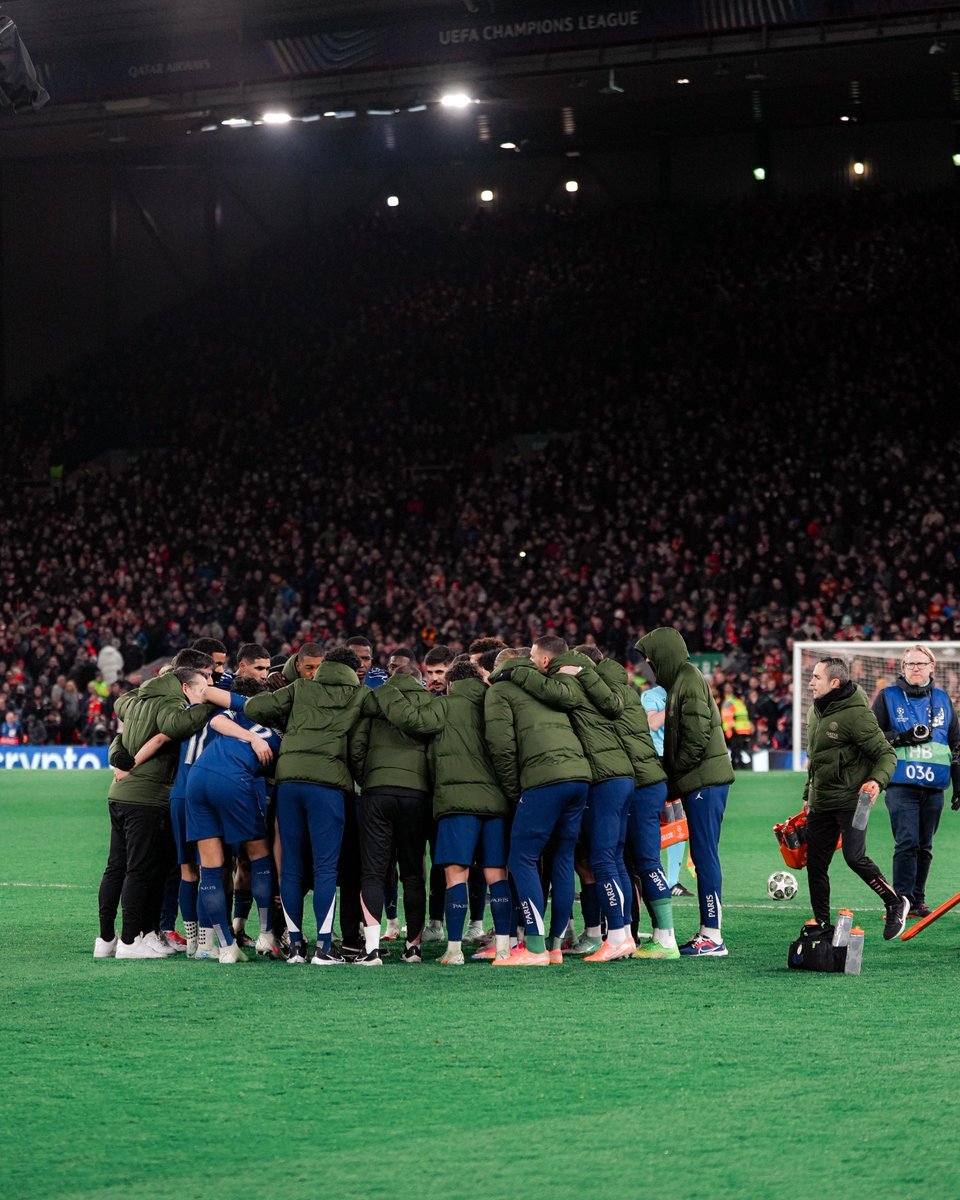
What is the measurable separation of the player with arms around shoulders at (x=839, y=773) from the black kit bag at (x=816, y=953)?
1.30 ft

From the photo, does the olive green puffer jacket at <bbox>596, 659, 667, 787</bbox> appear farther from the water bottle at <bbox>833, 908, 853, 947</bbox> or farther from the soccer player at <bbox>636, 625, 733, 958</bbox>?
the water bottle at <bbox>833, 908, 853, 947</bbox>

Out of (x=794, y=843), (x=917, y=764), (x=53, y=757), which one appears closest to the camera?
(x=794, y=843)

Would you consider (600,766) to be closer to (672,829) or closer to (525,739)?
(525,739)

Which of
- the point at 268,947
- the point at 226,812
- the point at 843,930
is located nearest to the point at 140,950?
the point at 268,947

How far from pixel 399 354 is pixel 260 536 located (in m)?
7.39

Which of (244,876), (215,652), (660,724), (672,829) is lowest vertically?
(244,876)

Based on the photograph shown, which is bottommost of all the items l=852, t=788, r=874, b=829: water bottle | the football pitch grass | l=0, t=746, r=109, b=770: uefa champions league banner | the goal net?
the football pitch grass

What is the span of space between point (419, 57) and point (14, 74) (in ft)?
63.0

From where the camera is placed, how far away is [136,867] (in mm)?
10852

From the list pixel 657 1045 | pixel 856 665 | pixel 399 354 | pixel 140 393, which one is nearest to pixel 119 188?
pixel 140 393

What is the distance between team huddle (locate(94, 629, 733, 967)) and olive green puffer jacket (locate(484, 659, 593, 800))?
0.04 ft

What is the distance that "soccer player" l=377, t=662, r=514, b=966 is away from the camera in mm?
10461

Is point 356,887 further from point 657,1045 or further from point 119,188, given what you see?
point 119,188

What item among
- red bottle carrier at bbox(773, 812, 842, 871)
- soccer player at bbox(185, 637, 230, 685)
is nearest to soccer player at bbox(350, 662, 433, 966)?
soccer player at bbox(185, 637, 230, 685)
